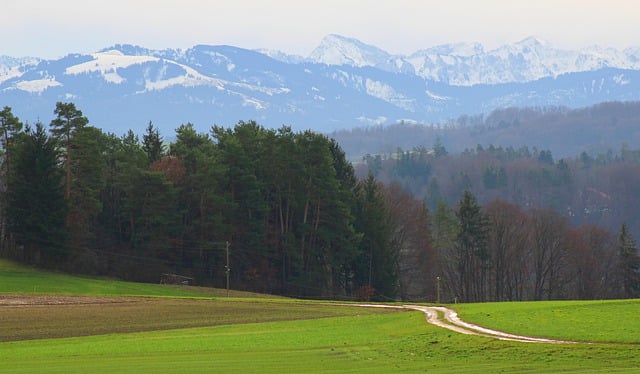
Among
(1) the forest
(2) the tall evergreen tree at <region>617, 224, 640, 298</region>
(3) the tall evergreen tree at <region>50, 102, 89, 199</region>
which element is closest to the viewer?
(1) the forest

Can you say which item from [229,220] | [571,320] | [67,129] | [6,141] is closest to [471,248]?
[229,220]

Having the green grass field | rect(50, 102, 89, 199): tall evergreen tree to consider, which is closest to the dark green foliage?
rect(50, 102, 89, 199): tall evergreen tree

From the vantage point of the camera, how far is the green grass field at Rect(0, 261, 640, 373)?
3431 cm

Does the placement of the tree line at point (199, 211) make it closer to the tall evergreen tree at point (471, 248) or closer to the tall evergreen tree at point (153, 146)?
the tall evergreen tree at point (153, 146)

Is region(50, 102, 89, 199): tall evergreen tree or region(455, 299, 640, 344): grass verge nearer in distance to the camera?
region(455, 299, 640, 344): grass verge

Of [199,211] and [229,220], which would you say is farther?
[199,211]

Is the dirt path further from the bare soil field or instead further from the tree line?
the tree line

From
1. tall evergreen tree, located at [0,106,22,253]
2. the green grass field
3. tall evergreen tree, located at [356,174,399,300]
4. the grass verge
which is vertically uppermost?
tall evergreen tree, located at [0,106,22,253]

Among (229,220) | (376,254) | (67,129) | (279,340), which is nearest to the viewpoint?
(279,340)

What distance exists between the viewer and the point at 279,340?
43531mm

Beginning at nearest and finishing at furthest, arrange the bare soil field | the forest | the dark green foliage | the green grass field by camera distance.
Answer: the green grass field
the bare soil field
the dark green foliage
the forest

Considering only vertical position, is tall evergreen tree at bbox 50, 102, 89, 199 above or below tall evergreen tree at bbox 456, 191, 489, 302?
above

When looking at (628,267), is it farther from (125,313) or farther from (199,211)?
(125,313)

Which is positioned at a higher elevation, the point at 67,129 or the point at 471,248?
the point at 67,129
